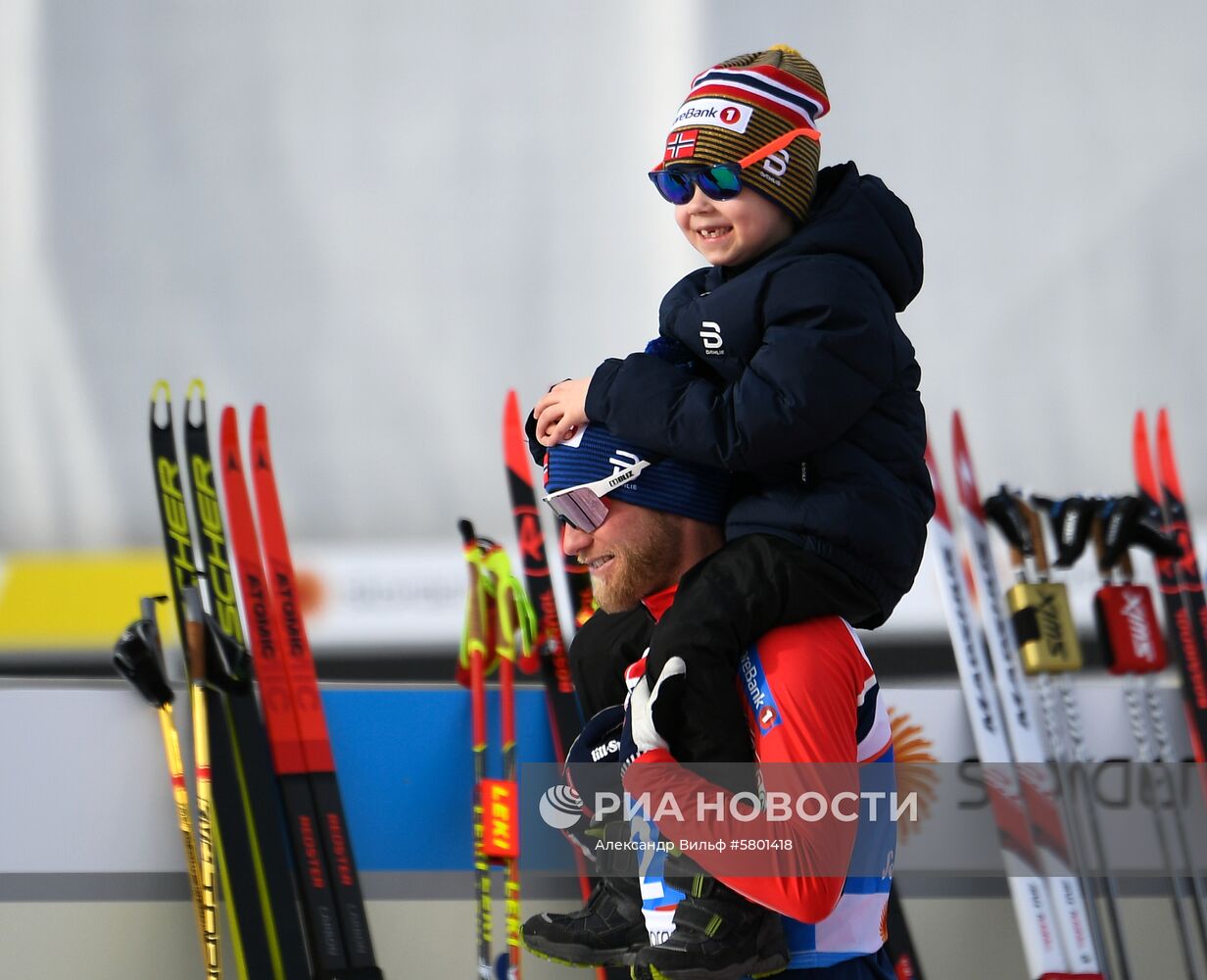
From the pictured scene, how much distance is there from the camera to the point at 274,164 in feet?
11.2

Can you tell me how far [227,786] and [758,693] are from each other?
174 centimetres

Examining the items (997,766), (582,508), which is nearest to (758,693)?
(582,508)

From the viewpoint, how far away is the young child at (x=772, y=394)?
1.31 m

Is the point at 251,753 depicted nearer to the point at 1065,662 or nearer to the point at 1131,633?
the point at 1065,662

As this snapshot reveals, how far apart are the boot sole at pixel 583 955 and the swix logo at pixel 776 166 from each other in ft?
2.55

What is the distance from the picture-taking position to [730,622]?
1.35 metres

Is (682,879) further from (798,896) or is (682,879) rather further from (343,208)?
(343,208)

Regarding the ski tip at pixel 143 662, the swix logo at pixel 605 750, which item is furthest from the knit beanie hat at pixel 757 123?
the ski tip at pixel 143 662

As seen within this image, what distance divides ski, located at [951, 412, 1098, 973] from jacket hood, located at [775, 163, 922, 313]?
1.83 metres

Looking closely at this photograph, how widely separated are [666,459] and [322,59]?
2355 millimetres

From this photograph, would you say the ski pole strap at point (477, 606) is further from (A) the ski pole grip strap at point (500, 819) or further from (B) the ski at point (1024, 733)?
(B) the ski at point (1024, 733)

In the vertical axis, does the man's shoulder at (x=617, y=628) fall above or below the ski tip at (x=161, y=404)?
below

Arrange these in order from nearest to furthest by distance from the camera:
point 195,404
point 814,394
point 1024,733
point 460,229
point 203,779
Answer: point 814,394
point 203,779
point 1024,733
point 195,404
point 460,229

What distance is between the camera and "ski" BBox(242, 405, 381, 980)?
9.28 ft
